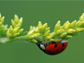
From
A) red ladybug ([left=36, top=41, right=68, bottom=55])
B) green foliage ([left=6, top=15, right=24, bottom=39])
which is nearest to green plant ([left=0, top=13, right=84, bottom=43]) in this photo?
green foliage ([left=6, top=15, right=24, bottom=39])

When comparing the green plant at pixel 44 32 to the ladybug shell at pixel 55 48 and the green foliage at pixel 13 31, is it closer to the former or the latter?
the green foliage at pixel 13 31

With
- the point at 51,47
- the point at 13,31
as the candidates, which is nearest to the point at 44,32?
the point at 13,31

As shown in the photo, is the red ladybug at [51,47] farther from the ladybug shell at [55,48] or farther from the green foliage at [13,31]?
the green foliage at [13,31]

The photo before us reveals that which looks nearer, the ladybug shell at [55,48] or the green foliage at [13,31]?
the green foliage at [13,31]

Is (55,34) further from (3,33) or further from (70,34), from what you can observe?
(3,33)

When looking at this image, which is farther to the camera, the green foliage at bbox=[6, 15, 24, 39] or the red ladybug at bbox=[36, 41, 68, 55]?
the red ladybug at bbox=[36, 41, 68, 55]

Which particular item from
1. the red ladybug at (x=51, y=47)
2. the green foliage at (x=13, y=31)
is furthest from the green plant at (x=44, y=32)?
the red ladybug at (x=51, y=47)

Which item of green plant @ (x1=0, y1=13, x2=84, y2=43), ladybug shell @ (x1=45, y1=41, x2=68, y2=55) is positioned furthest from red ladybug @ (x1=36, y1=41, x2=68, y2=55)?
green plant @ (x1=0, y1=13, x2=84, y2=43)

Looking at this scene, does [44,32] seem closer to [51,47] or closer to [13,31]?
[13,31]

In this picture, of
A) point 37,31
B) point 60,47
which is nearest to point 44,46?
Answer: point 60,47

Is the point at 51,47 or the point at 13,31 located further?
the point at 51,47

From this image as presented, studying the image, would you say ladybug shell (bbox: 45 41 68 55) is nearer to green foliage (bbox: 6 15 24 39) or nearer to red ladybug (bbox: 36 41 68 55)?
red ladybug (bbox: 36 41 68 55)
